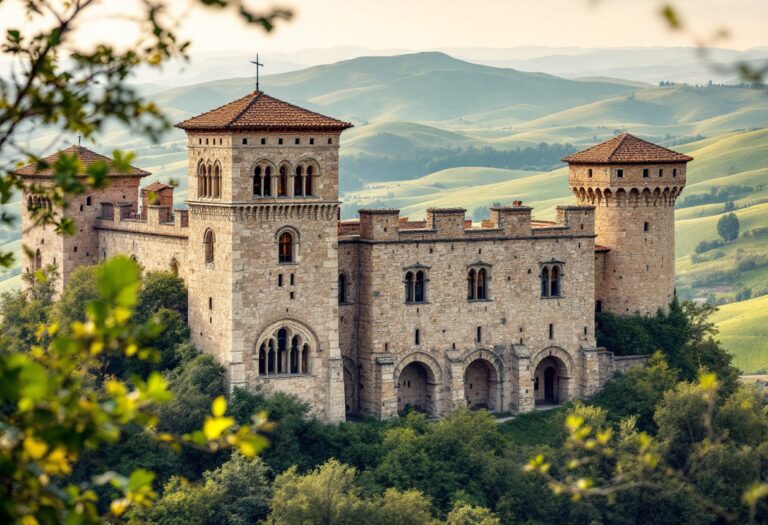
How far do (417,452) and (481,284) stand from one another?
9.69m

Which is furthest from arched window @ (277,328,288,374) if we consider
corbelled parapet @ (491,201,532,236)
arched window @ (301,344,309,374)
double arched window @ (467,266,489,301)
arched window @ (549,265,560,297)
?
arched window @ (549,265,560,297)

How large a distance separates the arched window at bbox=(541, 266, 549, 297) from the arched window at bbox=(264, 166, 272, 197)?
14216mm

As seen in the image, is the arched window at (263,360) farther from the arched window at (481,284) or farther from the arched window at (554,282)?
the arched window at (554,282)

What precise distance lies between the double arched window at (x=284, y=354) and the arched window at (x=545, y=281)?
12.3m

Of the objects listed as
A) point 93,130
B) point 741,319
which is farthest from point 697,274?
point 93,130

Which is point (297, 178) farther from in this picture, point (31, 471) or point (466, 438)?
point (31, 471)

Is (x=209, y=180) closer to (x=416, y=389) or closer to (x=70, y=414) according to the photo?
(x=416, y=389)

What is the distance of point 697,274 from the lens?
192m

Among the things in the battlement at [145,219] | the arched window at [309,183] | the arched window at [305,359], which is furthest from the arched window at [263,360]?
the battlement at [145,219]

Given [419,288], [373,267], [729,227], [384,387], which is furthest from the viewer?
[729,227]

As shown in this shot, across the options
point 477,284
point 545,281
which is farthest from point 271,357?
point 545,281

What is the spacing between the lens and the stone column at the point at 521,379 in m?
67.6

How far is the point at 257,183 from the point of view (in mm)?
60625

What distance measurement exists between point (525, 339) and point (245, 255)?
1440cm
